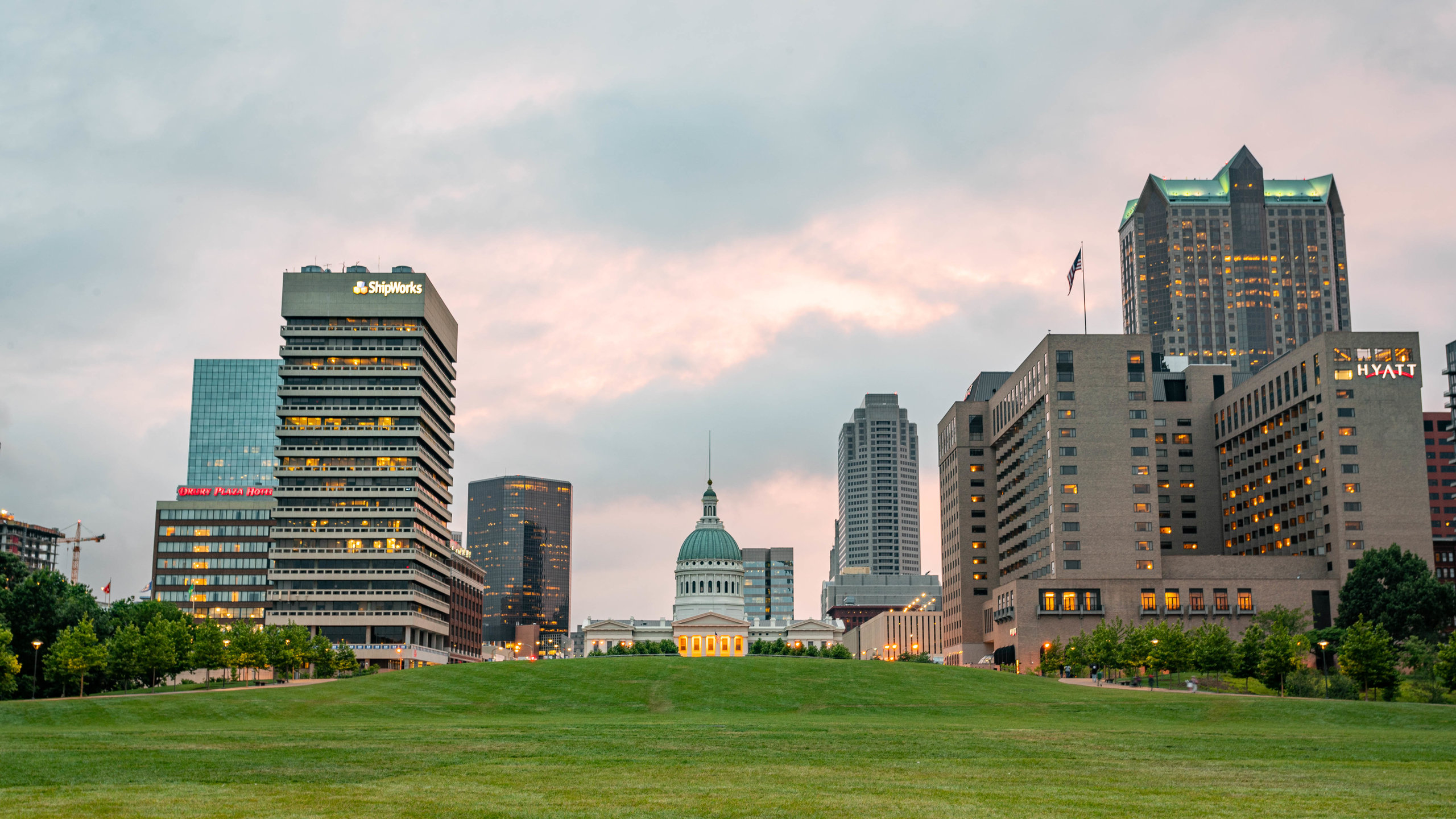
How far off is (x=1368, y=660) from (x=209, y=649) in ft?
326

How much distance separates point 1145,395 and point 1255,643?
3309 inches

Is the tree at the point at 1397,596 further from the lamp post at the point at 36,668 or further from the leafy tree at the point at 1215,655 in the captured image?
the lamp post at the point at 36,668

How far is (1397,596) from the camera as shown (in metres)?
154

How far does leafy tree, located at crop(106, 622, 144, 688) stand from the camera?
10806 centimetres

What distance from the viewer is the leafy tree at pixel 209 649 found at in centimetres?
11538

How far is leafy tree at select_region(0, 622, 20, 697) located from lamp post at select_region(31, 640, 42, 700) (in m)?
3.36

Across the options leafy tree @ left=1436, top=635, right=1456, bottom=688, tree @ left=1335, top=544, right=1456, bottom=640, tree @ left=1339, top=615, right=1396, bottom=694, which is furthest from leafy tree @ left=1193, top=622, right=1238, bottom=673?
tree @ left=1335, top=544, right=1456, bottom=640

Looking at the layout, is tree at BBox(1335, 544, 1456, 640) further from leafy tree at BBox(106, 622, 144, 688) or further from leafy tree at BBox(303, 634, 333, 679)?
leafy tree at BBox(106, 622, 144, 688)

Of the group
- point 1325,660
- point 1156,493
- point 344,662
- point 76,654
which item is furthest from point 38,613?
point 1156,493

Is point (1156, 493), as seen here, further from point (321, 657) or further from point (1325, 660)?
point (321, 657)

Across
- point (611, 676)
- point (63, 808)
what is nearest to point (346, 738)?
point (63, 808)

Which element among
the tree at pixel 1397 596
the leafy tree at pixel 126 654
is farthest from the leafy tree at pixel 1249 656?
the leafy tree at pixel 126 654

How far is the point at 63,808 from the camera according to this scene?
2723cm

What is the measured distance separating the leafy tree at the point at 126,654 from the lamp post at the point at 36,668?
218 inches
